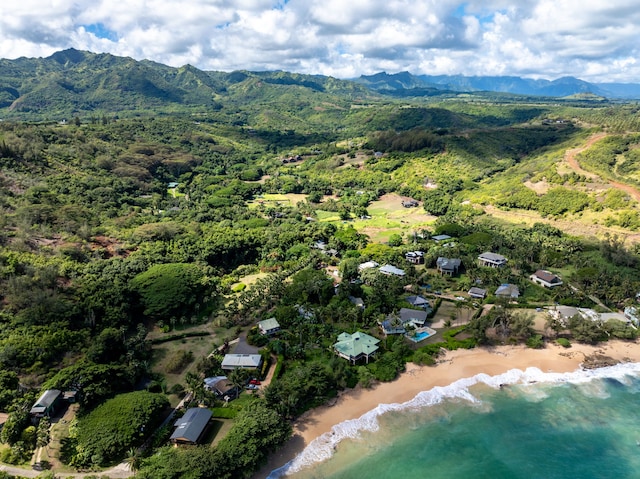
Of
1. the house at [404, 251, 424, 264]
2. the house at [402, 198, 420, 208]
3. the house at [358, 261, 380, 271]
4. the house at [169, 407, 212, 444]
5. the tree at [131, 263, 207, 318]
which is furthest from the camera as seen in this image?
Answer: the house at [402, 198, 420, 208]

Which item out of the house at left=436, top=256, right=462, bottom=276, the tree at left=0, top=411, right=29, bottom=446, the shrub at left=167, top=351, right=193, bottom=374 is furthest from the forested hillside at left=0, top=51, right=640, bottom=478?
the house at left=436, top=256, right=462, bottom=276

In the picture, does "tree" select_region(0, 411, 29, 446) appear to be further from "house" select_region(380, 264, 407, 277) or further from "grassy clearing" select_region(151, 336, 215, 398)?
"house" select_region(380, 264, 407, 277)

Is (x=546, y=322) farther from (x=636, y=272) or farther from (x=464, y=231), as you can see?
(x=464, y=231)

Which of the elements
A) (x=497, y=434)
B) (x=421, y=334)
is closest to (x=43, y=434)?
(x=497, y=434)

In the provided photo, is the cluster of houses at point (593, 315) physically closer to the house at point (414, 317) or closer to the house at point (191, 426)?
the house at point (414, 317)

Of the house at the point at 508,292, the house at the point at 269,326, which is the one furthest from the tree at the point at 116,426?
the house at the point at 508,292

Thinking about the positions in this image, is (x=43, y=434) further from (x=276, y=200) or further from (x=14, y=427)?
(x=276, y=200)

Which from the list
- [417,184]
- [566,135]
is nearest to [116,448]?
[417,184]
